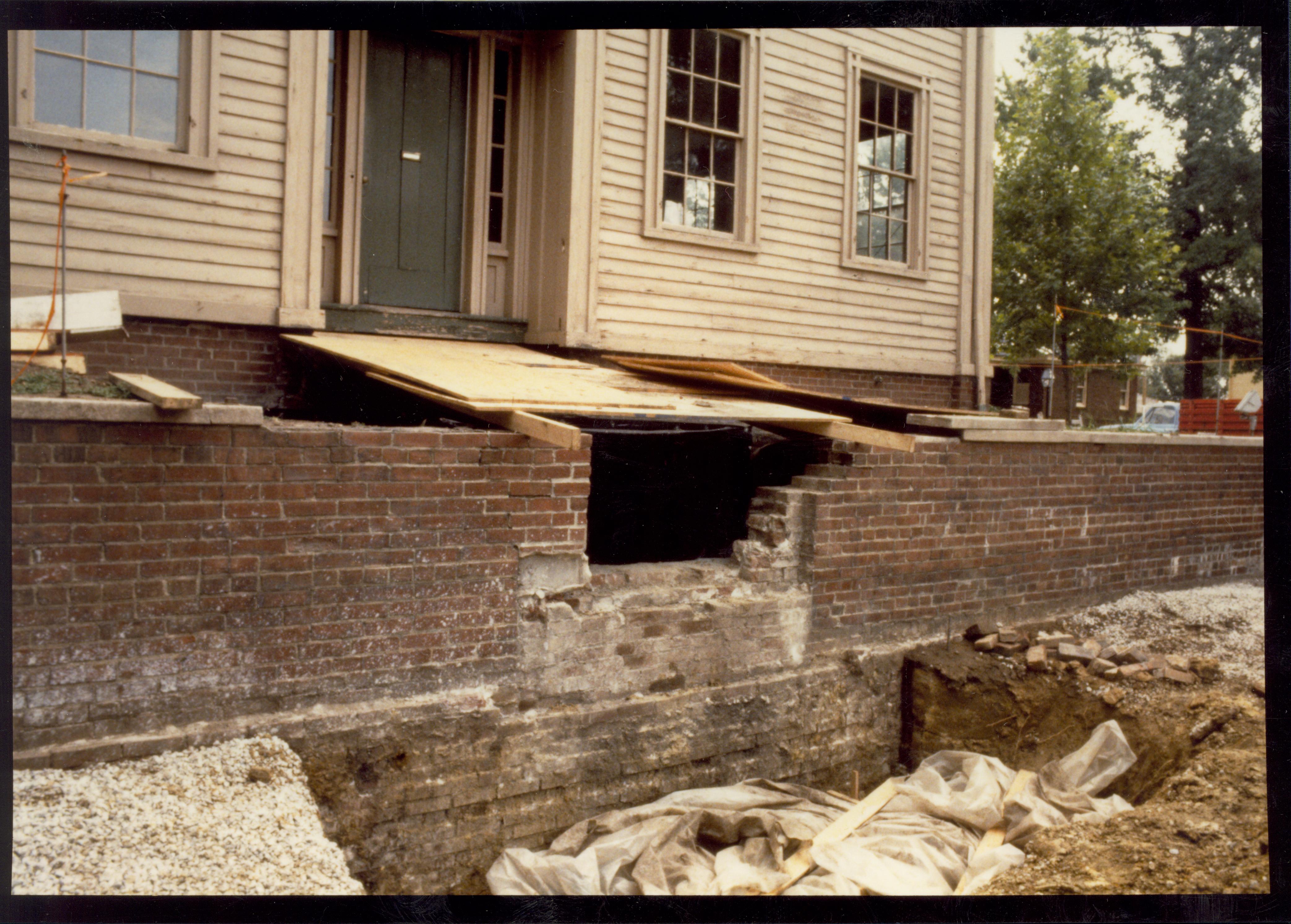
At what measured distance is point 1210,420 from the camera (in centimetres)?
695

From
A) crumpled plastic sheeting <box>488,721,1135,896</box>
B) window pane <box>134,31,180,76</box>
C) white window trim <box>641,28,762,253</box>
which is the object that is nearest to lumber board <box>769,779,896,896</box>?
crumpled plastic sheeting <box>488,721,1135,896</box>

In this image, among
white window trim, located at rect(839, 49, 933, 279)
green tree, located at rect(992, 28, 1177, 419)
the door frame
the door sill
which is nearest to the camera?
green tree, located at rect(992, 28, 1177, 419)

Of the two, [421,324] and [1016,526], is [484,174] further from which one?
[1016,526]

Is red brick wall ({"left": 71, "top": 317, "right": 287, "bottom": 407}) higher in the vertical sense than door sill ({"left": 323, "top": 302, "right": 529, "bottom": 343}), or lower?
lower

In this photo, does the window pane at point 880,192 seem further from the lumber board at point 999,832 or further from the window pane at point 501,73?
the lumber board at point 999,832

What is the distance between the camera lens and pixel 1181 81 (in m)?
4.10

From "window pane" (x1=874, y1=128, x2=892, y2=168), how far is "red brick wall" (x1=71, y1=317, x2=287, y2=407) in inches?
209

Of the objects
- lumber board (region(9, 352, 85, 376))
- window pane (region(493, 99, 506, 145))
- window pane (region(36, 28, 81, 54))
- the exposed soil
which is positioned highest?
window pane (region(493, 99, 506, 145))

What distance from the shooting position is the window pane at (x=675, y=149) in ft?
22.3

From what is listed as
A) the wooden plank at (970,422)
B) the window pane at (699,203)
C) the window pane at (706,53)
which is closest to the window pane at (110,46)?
the window pane at (699,203)

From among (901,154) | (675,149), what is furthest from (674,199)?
(901,154)

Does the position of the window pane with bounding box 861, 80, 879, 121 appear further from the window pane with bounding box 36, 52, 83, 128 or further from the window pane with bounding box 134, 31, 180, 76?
the window pane with bounding box 36, 52, 83, 128

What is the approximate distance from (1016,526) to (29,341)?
19.4 feet

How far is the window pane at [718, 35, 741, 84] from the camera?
274 inches
